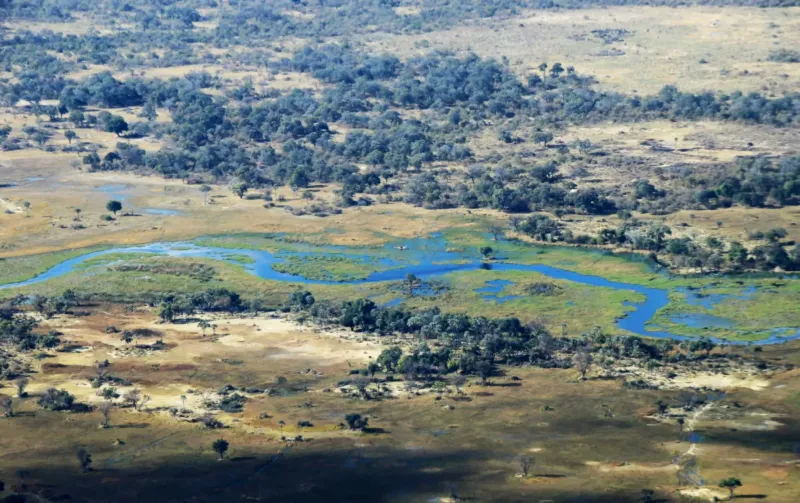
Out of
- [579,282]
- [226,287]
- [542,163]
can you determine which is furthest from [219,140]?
[579,282]

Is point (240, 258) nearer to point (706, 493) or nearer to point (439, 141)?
point (439, 141)

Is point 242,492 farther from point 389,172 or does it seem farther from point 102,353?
point 389,172

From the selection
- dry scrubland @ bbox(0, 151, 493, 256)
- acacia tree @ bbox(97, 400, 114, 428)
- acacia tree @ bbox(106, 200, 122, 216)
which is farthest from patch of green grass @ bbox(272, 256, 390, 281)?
acacia tree @ bbox(97, 400, 114, 428)

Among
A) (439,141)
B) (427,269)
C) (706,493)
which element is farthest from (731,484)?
(439,141)

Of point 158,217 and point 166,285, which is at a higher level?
point 158,217

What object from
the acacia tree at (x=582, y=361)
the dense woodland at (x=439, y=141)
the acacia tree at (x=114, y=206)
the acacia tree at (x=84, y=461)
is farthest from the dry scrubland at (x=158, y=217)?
the acacia tree at (x=84, y=461)

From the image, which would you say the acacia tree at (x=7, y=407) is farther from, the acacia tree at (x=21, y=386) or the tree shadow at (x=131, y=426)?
the tree shadow at (x=131, y=426)
